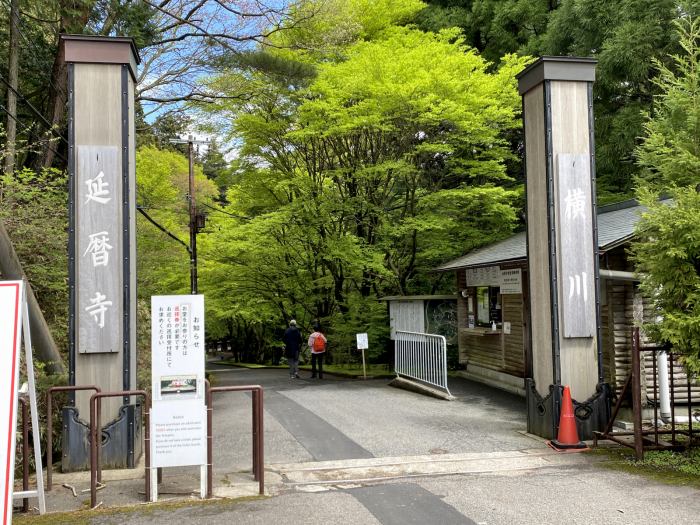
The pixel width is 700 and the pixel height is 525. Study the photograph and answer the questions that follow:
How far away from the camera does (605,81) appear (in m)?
16.7

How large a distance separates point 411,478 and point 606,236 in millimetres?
5575

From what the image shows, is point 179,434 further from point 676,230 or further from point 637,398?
point 676,230

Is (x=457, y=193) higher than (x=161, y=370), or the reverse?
(x=457, y=193)

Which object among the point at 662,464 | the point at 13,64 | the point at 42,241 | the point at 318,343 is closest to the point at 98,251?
the point at 42,241

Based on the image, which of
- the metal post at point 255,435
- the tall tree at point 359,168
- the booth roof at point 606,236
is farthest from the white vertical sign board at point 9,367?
the tall tree at point 359,168

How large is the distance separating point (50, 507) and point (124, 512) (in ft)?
2.85

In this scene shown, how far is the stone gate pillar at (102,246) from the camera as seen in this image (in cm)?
738

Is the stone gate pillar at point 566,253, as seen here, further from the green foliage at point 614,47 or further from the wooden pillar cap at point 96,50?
the green foliage at point 614,47

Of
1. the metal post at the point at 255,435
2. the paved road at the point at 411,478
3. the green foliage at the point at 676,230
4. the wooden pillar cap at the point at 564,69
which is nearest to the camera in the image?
the paved road at the point at 411,478

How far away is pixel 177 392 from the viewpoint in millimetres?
6156

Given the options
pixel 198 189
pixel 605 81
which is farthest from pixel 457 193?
pixel 198 189

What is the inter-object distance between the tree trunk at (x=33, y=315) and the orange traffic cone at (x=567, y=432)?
7.09 m

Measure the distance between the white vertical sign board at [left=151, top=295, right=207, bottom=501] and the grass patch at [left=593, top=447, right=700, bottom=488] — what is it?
15.6 feet

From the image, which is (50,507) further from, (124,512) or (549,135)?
(549,135)
